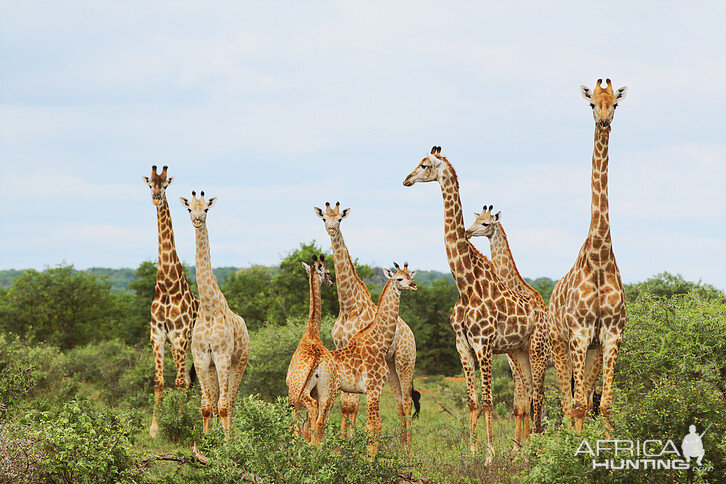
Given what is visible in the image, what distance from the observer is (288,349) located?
55.7 feet

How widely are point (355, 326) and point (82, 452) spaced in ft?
16.3

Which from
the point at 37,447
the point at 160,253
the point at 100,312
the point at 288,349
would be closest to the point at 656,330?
the point at 288,349

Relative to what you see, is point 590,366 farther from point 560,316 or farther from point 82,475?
point 82,475

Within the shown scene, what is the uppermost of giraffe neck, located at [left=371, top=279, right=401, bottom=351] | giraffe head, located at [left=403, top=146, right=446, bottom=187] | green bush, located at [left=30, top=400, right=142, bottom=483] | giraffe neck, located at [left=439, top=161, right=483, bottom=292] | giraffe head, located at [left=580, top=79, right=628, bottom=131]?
giraffe head, located at [left=580, top=79, right=628, bottom=131]

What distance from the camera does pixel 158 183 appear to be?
42.7 ft

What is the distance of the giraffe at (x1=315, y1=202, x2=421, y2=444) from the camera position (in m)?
11.2

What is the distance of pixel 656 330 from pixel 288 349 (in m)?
8.28

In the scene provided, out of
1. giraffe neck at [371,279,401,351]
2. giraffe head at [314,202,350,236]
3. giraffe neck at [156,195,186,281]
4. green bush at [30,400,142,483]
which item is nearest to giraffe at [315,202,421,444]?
giraffe head at [314,202,350,236]

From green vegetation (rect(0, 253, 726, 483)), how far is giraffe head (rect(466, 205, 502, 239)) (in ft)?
10.3

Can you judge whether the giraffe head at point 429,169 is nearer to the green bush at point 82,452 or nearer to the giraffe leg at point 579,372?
the giraffe leg at point 579,372

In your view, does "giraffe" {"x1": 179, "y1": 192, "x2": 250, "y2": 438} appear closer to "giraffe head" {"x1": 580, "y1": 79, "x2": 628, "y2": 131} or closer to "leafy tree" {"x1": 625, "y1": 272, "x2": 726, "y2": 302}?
"giraffe head" {"x1": 580, "y1": 79, "x2": 628, "y2": 131}

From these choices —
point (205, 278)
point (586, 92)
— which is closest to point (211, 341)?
point (205, 278)

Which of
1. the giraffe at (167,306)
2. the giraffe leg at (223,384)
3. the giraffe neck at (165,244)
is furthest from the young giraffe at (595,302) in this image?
the giraffe neck at (165,244)

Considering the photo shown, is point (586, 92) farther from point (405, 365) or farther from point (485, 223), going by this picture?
point (405, 365)
